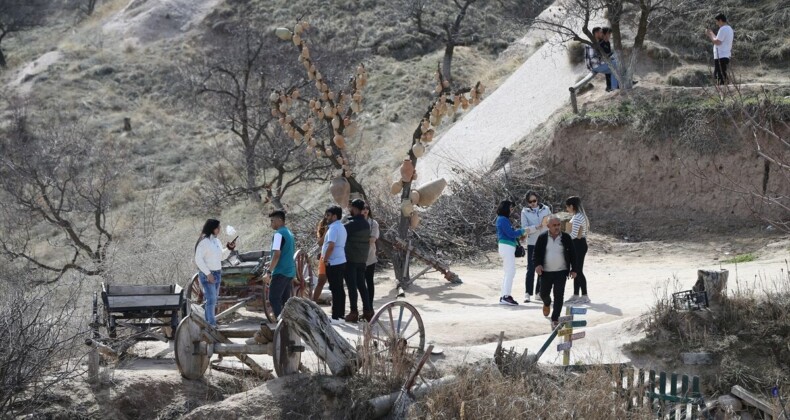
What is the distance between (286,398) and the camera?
33.3 ft

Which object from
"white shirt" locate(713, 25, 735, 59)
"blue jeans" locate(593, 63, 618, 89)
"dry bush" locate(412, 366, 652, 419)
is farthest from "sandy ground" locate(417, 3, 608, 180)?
"dry bush" locate(412, 366, 652, 419)

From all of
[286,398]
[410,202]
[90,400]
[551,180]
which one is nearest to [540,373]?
[286,398]

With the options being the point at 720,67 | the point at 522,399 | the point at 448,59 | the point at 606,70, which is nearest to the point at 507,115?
the point at 606,70

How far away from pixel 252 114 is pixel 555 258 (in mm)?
19057

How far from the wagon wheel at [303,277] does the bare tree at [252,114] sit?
1058 cm

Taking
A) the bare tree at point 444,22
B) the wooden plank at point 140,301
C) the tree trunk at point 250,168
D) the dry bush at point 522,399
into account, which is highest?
the bare tree at point 444,22

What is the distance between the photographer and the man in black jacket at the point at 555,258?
492 inches

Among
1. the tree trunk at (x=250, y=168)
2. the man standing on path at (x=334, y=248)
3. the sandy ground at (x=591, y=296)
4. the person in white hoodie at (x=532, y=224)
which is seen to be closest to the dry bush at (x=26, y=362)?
the sandy ground at (x=591, y=296)

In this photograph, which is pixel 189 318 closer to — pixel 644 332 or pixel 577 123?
pixel 644 332

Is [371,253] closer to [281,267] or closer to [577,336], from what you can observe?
[281,267]

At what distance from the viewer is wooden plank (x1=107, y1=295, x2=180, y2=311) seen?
11156 millimetres

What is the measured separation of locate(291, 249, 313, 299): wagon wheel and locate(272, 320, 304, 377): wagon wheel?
2.74 metres

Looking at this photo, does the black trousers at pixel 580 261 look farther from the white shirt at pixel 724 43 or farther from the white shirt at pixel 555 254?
the white shirt at pixel 724 43

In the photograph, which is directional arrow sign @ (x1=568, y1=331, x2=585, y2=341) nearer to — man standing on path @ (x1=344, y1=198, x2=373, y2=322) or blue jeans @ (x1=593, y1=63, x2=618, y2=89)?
man standing on path @ (x1=344, y1=198, x2=373, y2=322)
